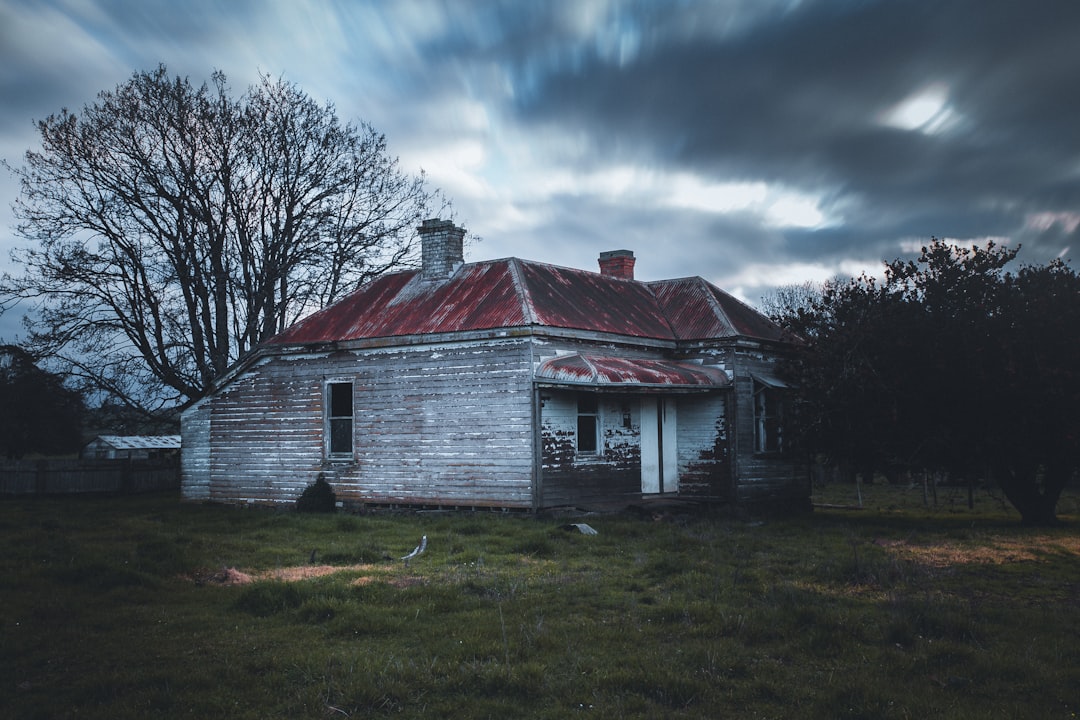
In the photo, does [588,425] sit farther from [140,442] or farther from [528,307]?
[140,442]

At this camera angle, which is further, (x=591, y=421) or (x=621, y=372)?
(x=591, y=421)

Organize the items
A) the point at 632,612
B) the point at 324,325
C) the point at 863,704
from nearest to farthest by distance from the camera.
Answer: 1. the point at 863,704
2. the point at 632,612
3. the point at 324,325

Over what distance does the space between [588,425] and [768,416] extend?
5.26 m

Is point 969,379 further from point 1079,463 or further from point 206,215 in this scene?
point 206,215

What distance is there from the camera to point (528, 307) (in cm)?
1891

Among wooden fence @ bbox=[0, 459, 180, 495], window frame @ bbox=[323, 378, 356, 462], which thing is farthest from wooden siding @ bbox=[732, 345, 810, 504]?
wooden fence @ bbox=[0, 459, 180, 495]

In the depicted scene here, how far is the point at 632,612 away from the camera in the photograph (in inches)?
352

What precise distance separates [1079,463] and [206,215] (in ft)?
83.5

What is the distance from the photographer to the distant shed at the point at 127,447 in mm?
42312

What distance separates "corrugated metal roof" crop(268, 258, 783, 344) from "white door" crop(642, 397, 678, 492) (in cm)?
179

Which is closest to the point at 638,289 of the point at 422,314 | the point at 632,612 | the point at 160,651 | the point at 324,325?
the point at 422,314

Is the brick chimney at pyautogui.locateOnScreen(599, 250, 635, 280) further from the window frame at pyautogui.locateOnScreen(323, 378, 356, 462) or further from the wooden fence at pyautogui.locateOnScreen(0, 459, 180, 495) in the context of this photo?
the wooden fence at pyautogui.locateOnScreen(0, 459, 180, 495)

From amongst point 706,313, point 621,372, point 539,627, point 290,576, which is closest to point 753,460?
point 706,313

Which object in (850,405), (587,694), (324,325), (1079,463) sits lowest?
(587,694)
